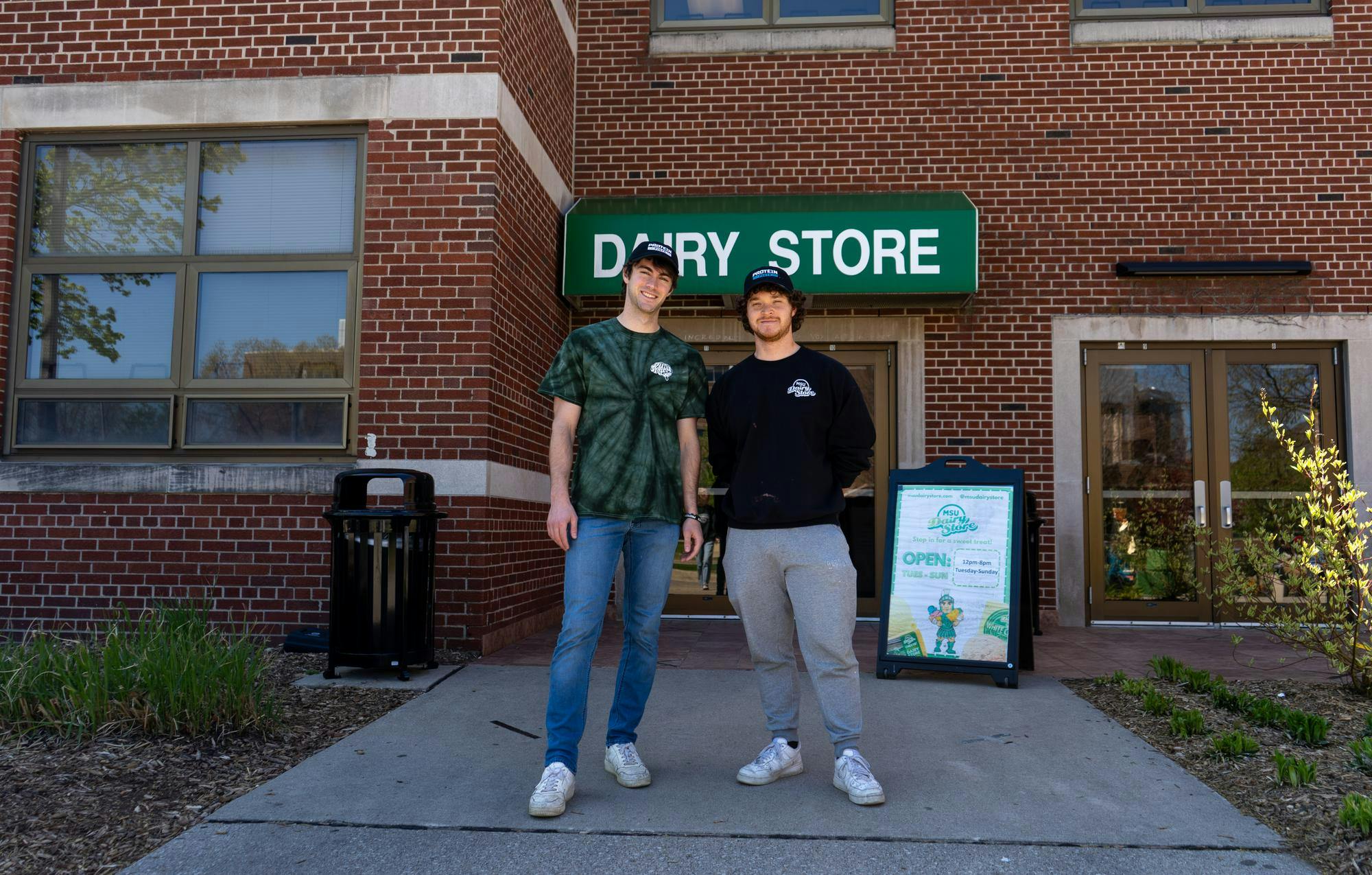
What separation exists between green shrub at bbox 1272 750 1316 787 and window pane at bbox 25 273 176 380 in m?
6.85

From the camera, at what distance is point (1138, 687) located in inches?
210

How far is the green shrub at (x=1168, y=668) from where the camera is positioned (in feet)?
18.5

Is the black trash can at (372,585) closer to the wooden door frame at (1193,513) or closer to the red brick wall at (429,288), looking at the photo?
the red brick wall at (429,288)

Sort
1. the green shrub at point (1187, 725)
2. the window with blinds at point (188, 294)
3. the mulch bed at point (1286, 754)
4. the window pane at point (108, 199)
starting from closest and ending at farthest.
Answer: the mulch bed at point (1286, 754), the green shrub at point (1187, 725), the window with blinds at point (188, 294), the window pane at point (108, 199)

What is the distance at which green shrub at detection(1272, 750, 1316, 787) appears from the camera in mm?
3748

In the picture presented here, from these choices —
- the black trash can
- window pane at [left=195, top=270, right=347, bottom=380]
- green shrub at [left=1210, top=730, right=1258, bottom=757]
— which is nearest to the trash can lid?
the black trash can

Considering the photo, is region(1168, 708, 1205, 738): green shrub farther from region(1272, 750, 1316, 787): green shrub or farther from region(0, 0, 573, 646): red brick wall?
→ region(0, 0, 573, 646): red brick wall

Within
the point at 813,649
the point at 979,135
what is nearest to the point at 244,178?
the point at 813,649

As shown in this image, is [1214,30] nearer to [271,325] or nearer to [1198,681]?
[1198,681]

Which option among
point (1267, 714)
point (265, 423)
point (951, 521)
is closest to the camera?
point (1267, 714)

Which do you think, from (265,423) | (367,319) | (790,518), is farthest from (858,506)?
(790,518)

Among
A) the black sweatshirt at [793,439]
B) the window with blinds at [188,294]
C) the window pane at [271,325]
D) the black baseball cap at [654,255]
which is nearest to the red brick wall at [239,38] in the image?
the window with blinds at [188,294]

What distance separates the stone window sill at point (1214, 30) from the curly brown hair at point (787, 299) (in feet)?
20.9

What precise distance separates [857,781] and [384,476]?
312 cm
